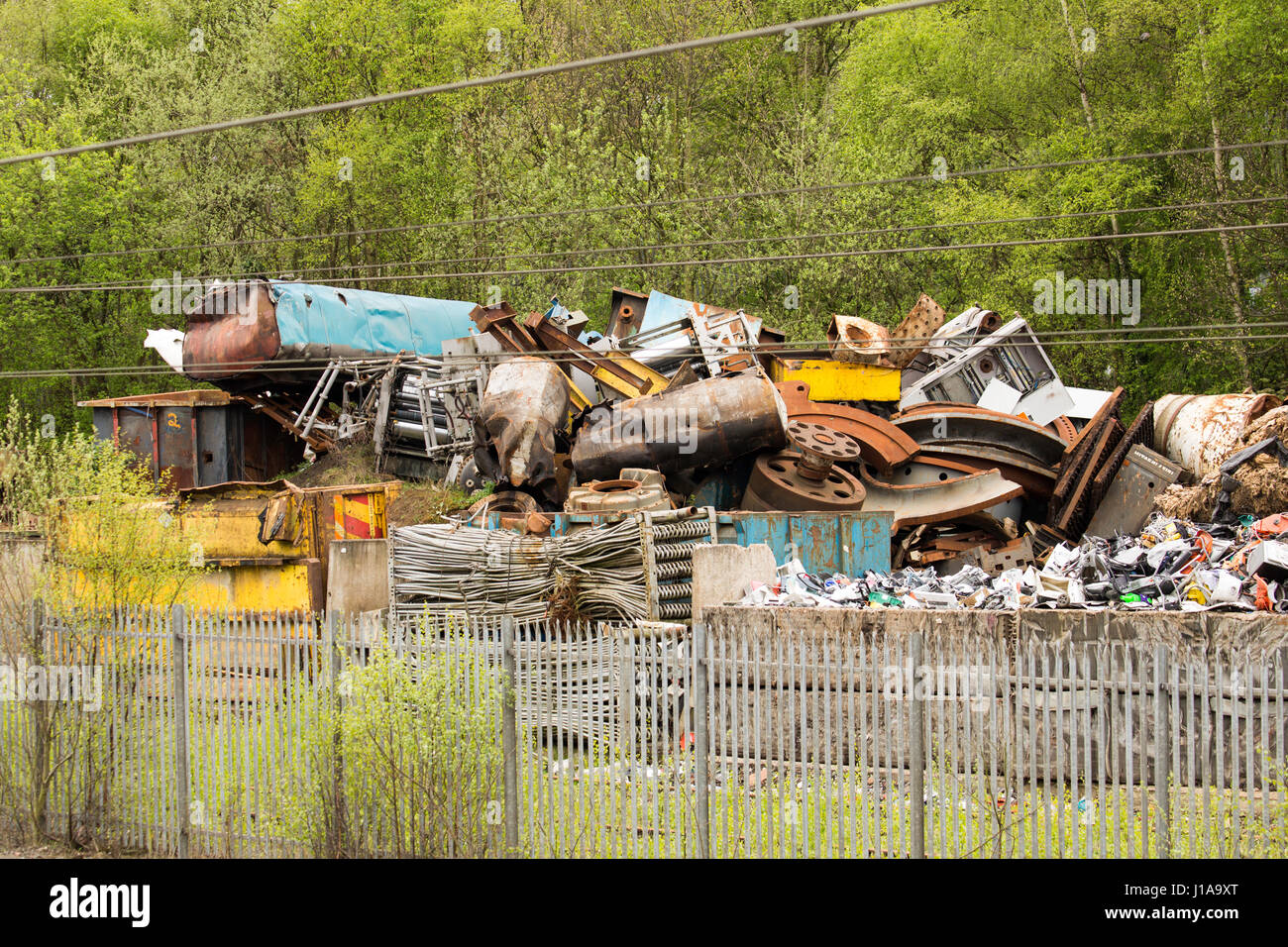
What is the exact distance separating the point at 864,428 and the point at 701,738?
899cm

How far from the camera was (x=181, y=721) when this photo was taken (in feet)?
30.8

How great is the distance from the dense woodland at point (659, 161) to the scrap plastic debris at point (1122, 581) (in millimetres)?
13057

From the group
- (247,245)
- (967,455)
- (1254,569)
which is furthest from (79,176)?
(1254,569)

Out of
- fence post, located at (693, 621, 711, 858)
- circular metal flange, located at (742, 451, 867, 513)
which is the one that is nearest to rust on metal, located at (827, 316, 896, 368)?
circular metal flange, located at (742, 451, 867, 513)

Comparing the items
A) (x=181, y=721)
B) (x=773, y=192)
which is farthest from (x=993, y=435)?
(x=181, y=721)

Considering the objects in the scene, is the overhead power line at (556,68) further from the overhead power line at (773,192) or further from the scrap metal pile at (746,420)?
the scrap metal pile at (746,420)

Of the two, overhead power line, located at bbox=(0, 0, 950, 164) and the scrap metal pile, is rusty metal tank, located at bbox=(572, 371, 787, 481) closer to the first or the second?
the scrap metal pile

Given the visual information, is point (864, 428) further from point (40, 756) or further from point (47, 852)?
point (47, 852)

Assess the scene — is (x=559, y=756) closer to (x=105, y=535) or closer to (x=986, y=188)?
(x=105, y=535)

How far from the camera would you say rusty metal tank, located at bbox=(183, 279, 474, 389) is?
1853 cm

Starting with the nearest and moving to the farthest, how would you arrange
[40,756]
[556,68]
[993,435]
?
[556,68], [40,756], [993,435]

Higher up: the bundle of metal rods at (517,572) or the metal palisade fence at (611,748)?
the bundle of metal rods at (517,572)

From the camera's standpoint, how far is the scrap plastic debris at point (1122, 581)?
944 centimetres

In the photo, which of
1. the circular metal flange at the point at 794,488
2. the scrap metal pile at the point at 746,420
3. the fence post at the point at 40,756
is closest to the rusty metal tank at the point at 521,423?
the scrap metal pile at the point at 746,420
